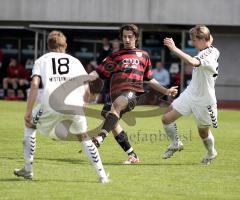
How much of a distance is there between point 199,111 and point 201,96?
0.23 metres

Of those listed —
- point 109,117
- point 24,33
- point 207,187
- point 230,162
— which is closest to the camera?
point 207,187

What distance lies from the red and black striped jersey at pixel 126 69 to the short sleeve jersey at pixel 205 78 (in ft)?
2.59

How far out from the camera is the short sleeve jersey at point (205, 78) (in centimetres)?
1080

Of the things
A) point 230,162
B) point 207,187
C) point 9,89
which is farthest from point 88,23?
point 207,187

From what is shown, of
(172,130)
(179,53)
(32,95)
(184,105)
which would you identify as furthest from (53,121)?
(172,130)

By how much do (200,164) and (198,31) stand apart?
203 cm

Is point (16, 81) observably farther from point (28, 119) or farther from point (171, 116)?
point (28, 119)

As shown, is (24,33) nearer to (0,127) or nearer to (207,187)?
(0,127)

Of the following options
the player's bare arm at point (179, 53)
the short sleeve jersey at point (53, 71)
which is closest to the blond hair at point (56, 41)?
the short sleeve jersey at point (53, 71)

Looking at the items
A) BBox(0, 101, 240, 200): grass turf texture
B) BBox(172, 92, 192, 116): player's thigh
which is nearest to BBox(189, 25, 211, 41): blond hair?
BBox(172, 92, 192, 116): player's thigh

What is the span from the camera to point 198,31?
10.9 metres

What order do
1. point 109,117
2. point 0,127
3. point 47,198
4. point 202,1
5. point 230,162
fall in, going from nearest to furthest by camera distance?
point 47,198
point 109,117
point 230,162
point 0,127
point 202,1

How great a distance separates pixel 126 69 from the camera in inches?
437

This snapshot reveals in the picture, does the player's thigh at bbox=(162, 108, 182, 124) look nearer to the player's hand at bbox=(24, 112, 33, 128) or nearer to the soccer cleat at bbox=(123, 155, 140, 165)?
the soccer cleat at bbox=(123, 155, 140, 165)
